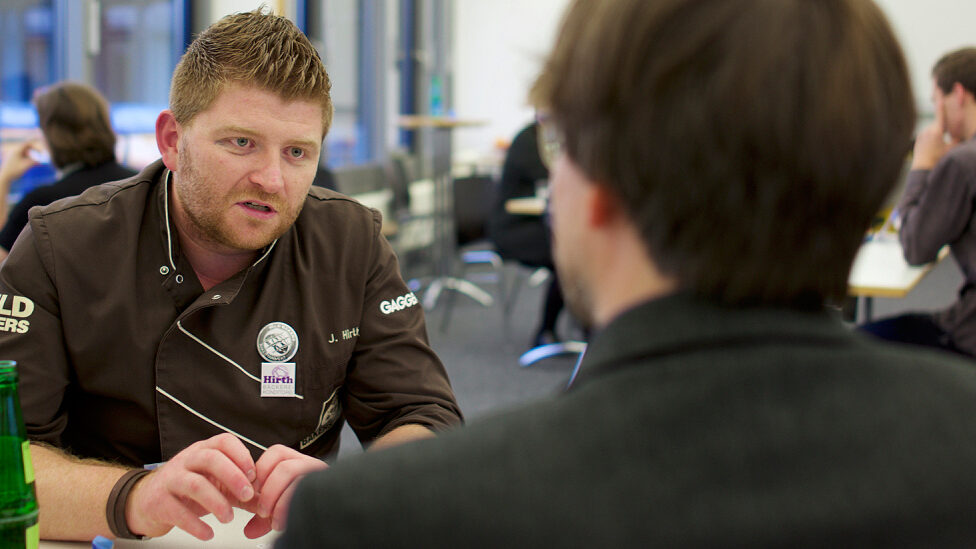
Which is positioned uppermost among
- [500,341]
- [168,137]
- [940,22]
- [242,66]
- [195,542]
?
[940,22]

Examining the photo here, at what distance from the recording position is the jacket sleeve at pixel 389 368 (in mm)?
1399

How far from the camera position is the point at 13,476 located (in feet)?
2.95

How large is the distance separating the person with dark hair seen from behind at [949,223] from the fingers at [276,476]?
2.45 meters

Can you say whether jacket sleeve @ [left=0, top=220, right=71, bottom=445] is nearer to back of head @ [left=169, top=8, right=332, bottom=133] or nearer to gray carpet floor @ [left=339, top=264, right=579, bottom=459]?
back of head @ [left=169, top=8, right=332, bottom=133]

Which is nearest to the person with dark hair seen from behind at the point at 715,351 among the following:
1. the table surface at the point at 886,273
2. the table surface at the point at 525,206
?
the table surface at the point at 886,273

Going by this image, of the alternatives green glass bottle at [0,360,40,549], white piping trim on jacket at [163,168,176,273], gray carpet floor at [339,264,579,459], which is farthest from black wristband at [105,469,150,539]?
gray carpet floor at [339,264,579,459]

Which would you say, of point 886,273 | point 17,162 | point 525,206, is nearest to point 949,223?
point 886,273

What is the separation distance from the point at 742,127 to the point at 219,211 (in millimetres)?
1006

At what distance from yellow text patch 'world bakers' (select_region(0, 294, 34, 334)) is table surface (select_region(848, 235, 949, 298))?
2053mm

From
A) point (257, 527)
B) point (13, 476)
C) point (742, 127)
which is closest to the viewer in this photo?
point (742, 127)

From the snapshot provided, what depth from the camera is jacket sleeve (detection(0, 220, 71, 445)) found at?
1238mm

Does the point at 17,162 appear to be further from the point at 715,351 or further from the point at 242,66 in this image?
the point at 715,351

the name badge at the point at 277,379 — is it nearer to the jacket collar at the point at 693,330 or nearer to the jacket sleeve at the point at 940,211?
the jacket collar at the point at 693,330

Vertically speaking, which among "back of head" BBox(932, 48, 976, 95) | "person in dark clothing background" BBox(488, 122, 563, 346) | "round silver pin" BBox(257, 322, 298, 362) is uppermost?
"back of head" BBox(932, 48, 976, 95)
